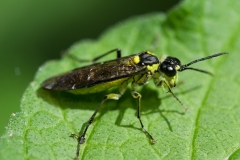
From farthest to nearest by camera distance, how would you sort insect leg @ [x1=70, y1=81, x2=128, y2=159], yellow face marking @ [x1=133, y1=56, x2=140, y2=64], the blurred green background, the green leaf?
the blurred green background
yellow face marking @ [x1=133, y1=56, x2=140, y2=64]
insect leg @ [x1=70, y1=81, x2=128, y2=159]
the green leaf

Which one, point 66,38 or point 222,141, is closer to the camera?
point 222,141

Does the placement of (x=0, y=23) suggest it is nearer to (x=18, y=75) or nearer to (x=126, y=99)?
(x=18, y=75)

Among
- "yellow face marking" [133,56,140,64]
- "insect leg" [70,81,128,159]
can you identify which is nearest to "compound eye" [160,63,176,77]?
"yellow face marking" [133,56,140,64]

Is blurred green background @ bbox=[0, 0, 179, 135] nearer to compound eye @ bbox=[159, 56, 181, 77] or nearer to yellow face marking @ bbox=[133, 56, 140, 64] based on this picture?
yellow face marking @ bbox=[133, 56, 140, 64]

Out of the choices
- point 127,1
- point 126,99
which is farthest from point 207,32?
point 127,1

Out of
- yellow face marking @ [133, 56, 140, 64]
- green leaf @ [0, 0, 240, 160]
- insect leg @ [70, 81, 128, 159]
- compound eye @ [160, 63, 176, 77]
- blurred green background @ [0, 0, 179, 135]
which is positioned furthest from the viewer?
blurred green background @ [0, 0, 179, 135]

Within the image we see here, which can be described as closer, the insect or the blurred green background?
the insect

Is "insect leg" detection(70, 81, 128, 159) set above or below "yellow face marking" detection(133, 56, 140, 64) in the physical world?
below

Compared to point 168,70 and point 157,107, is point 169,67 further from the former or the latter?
point 157,107
